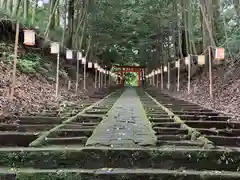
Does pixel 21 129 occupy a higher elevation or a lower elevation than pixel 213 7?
lower

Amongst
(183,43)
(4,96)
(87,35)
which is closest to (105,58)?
(87,35)

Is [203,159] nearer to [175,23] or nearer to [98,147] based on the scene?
[98,147]

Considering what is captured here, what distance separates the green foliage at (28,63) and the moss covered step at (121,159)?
7.66 meters

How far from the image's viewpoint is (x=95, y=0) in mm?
22203

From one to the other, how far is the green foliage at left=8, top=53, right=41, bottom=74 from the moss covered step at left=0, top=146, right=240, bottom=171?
7664 millimetres

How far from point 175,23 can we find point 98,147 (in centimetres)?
2185

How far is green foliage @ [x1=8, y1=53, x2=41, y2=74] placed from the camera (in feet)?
38.1

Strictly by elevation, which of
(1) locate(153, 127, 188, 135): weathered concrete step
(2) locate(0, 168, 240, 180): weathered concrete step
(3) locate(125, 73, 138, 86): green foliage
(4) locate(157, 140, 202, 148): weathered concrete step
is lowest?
(2) locate(0, 168, 240, 180): weathered concrete step

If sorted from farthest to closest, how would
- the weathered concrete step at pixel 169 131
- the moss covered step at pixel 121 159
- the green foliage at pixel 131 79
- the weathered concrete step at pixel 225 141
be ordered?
the green foliage at pixel 131 79 < the weathered concrete step at pixel 169 131 < the weathered concrete step at pixel 225 141 < the moss covered step at pixel 121 159

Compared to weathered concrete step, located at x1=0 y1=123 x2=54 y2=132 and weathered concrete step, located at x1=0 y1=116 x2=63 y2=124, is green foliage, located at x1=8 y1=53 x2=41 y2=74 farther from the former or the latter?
weathered concrete step, located at x1=0 y1=123 x2=54 y2=132

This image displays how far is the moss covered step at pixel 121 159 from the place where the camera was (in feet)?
11.8

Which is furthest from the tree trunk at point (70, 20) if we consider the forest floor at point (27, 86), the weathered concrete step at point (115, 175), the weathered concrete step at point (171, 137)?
the weathered concrete step at point (115, 175)

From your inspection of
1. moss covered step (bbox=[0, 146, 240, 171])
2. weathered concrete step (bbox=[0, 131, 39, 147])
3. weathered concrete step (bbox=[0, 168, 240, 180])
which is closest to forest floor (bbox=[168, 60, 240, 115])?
moss covered step (bbox=[0, 146, 240, 171])

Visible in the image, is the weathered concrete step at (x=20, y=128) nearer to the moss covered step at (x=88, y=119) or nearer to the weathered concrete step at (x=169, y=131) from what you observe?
the moss covered step at (x=88, y=119)
